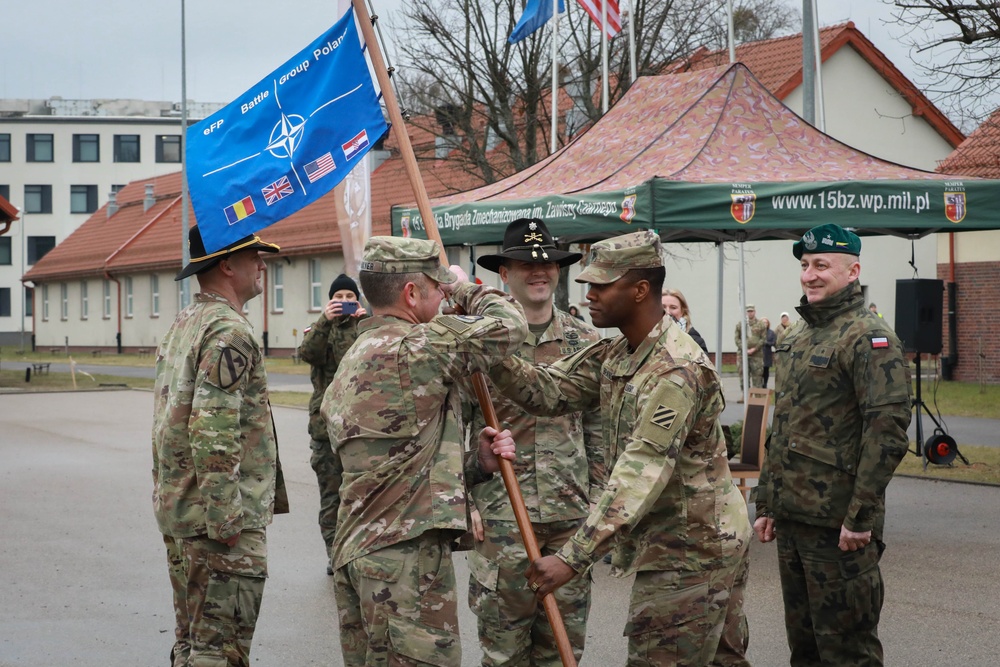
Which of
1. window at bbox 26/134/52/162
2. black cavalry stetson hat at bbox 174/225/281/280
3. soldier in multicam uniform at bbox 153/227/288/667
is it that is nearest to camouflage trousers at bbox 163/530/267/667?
soldier in multicam uniform at bbox 153/227/288/667

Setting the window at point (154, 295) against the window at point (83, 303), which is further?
the window at point (83, 303)

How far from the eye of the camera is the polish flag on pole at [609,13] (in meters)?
16.2

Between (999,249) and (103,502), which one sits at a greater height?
(999,249)

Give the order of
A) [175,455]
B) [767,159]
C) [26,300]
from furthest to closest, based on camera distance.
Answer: [26,300] < [767,159] < [175,455]

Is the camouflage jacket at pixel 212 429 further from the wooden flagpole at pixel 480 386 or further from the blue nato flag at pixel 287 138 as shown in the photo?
the wooden flagpole at pixel 480 386

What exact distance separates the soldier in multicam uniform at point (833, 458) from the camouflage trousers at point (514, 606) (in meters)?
1.00

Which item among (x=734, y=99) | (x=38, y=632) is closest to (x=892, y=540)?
(x=734, y=99)

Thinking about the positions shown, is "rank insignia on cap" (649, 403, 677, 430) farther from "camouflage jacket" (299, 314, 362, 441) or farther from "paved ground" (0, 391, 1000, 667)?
"camouflage jacket" (299, 314, 362, 441)

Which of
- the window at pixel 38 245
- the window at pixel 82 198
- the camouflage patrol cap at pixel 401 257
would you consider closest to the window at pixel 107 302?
the window at pixel 38 245

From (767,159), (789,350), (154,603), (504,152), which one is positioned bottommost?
(154,603)

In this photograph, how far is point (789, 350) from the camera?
559 cm

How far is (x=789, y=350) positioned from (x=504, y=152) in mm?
24707

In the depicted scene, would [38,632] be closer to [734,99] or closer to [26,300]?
[734,99]

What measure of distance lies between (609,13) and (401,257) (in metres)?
13.4
